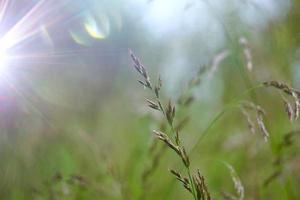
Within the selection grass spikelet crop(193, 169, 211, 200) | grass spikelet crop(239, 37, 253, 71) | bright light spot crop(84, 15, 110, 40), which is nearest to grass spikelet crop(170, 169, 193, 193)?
grass spikelet crop(193, 169, 211, 200)

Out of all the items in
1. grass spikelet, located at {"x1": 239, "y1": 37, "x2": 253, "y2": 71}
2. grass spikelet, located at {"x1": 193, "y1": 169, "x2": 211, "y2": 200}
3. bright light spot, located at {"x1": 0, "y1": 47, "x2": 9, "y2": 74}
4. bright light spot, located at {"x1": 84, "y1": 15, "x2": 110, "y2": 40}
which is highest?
bright light spot, located at {"x1": 84, "y1": 15, "x2": 110, "y2": 40}

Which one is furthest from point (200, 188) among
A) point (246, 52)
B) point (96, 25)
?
point (96, 25)

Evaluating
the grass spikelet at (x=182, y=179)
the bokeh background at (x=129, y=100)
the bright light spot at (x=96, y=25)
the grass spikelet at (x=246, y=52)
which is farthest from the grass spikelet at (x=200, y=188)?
the bright light spot at (x=96, y=25)

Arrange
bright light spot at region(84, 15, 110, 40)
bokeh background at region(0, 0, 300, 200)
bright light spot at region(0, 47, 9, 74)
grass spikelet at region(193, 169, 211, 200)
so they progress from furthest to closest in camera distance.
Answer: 1. bright light spot at region(84, 15, 110, 40)
2. bright light spot at region(0, 47, 9, 74)
3. bokeh background at region(0, 0, 300, 200)
4. grass spikelet at region(193, 169, 211, 200)

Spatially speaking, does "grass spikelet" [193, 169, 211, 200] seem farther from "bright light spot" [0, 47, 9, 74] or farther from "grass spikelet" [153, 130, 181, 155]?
"bright light spot" [0, 47, 9, 74]

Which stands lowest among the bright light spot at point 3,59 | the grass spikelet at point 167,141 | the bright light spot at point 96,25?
the grass spikelet at point 167,141

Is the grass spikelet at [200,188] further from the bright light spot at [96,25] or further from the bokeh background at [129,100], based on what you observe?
the bright light spot at [96,25]

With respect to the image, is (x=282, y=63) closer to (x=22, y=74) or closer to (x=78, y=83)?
(x=22, y=74)

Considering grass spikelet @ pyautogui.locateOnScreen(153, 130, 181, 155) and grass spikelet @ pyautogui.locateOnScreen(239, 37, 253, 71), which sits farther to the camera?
grass spikelet @ pyautogui.locateOnScreen(239, 37, 253, 71)
